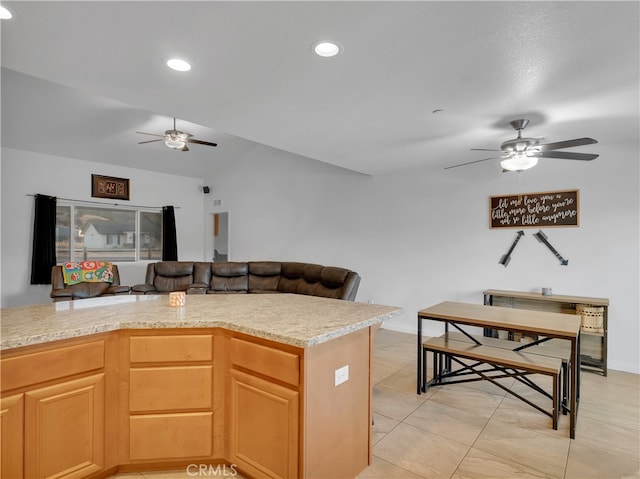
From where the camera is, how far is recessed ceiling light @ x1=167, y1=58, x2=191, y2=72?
6.81ft

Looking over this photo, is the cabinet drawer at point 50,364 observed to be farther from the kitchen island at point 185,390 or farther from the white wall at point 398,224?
the white wall at point 398,224

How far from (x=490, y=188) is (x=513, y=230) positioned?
60 cm

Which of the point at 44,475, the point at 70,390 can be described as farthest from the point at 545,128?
the point at 44,475

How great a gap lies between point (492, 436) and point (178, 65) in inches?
125

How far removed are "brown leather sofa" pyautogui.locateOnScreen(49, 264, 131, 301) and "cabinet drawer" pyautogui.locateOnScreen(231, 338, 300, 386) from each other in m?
4.04

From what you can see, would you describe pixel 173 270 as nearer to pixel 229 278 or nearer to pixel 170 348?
pixel 229 278

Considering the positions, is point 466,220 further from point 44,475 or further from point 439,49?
point 44,475

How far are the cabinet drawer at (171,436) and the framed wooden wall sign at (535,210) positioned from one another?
3.98 metres

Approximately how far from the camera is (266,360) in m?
1.67

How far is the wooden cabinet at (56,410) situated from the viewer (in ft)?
4.87

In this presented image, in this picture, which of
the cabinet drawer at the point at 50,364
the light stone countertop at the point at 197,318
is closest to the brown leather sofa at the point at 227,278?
the light stone countertop at the point at 197,318

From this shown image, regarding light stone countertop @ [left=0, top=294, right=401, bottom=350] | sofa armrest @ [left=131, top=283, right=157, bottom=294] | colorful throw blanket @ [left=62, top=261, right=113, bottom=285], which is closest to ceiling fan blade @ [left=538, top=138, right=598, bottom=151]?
light stone countertop @ [left=0, top=294, right=401, bottom=350]

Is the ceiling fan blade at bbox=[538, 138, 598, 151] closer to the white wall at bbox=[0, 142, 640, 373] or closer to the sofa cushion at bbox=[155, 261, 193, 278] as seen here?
the white wall at bbox=[0, 142, 640, 373]

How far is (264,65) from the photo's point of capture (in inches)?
83.4
